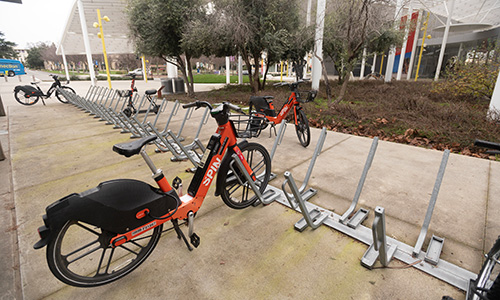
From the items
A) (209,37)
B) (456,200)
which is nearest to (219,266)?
(456,200)

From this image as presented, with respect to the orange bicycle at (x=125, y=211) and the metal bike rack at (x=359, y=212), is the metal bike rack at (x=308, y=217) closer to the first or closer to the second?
the metal bike rack at (x=359, y=212)

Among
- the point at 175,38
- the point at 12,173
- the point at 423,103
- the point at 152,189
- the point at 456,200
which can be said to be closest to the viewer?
the point at 152,189

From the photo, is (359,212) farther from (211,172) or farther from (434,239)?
(211,172)

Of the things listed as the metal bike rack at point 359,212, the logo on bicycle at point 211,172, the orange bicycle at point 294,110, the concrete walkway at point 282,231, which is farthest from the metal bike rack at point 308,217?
the orange bicycle at point 294,110

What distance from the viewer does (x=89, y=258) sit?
1.97m

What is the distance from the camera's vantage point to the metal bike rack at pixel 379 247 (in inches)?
58.7

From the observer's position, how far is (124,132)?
18.4 ft

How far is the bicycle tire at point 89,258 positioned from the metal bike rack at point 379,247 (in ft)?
4.87

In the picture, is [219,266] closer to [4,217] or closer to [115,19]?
[4,217]

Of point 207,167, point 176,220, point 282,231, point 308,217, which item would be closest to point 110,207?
point 176,220

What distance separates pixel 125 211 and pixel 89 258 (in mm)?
809

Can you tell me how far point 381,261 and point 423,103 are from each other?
613 centimetres

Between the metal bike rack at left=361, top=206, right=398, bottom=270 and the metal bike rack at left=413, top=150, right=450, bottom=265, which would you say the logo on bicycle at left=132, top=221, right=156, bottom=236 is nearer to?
the metal bike rack at left=361, top=206, right=398, bottom=270

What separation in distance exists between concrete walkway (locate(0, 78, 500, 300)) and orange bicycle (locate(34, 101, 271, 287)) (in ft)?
0.52
